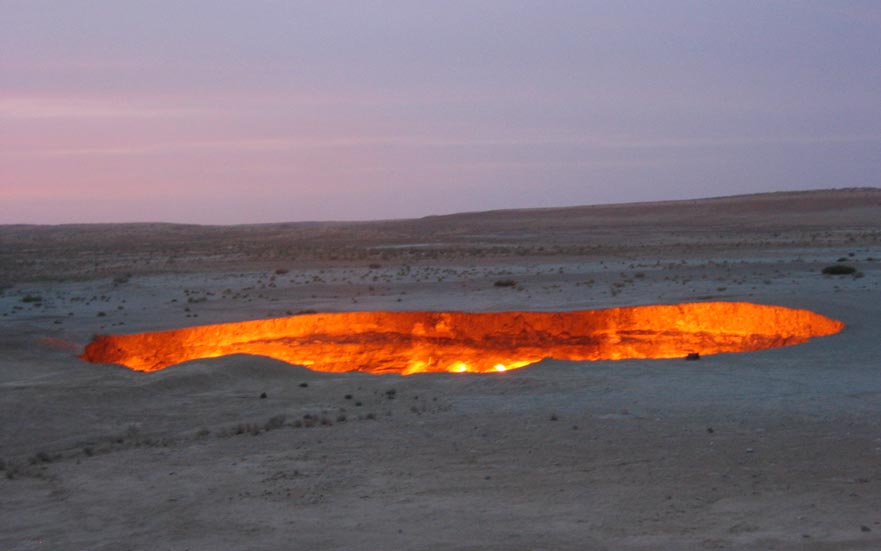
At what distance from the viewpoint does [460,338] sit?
22.6 m

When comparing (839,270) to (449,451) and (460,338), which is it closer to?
(460,338)

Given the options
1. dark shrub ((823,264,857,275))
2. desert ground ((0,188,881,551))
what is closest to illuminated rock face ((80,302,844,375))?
desert ground ((0,188,881,551))

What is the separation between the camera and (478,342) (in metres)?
22.4

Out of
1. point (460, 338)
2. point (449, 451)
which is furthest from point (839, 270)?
point (449, 451)

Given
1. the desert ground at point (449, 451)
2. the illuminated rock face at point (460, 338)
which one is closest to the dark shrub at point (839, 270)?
the desert ground at point (449, 451)

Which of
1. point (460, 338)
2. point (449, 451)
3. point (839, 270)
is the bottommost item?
point (460, 338)

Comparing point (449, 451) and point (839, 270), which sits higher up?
point (839, 270)

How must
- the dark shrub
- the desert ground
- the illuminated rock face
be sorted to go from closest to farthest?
1. the desert ground
2. the illuminated rock face
3. the dark shrub

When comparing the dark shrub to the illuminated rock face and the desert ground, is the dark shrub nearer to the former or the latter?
the desert ground

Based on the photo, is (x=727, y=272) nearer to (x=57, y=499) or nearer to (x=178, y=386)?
(x=178, y=386)

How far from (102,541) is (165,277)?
35205 millimetres

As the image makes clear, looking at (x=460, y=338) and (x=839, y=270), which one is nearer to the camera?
(x=460, y=338)

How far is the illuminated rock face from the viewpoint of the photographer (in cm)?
2084

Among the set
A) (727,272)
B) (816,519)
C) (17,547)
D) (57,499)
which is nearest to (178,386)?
(57,499)
